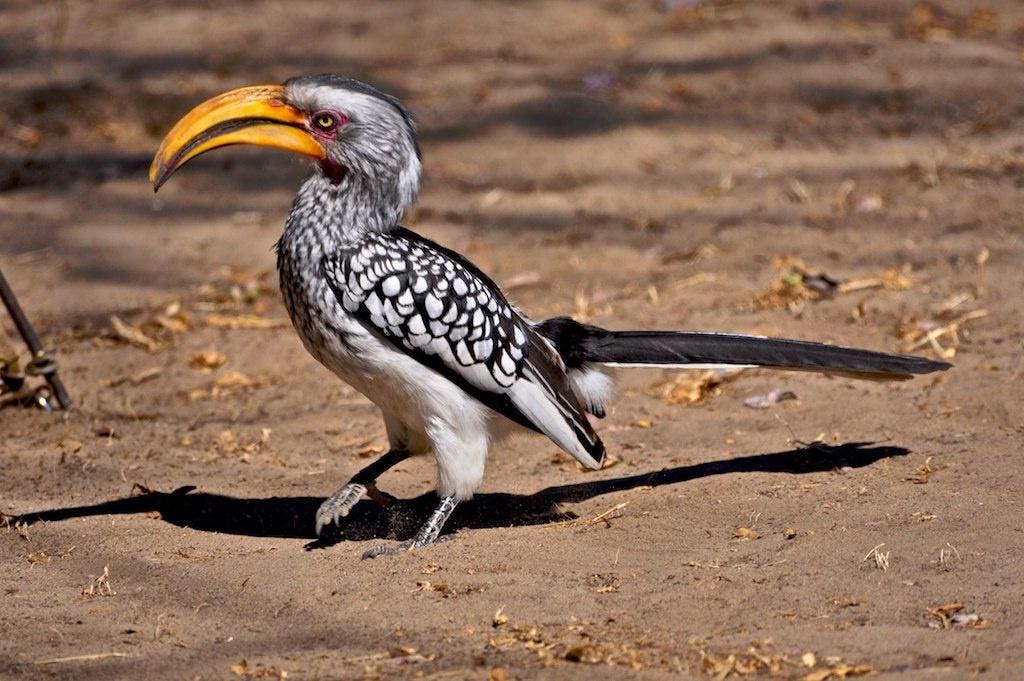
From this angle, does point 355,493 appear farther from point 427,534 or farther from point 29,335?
point 29,335

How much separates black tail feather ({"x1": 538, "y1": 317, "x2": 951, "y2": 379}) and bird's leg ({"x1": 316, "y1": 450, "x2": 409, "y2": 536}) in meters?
0.72

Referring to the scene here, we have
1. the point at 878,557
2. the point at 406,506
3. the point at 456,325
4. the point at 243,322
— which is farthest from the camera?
the point at 243,322

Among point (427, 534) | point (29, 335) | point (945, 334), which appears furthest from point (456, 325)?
point (945, 334)

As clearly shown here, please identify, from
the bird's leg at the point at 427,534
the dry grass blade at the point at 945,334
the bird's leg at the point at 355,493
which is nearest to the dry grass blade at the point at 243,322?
the bird's leg at the point at 355,493

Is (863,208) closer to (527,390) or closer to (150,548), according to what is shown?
(527,390)

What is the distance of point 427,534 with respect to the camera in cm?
423

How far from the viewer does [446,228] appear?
7.45 metres

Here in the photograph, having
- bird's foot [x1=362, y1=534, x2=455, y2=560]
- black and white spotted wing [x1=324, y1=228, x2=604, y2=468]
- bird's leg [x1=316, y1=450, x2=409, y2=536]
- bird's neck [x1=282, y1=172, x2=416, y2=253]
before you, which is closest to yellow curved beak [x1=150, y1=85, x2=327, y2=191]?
bird's neck [x1=282, y1=172, x2=416, y2=253]

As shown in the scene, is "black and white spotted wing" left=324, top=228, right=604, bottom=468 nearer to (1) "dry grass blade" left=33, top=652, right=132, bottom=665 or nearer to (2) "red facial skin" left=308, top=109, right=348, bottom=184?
(2) "red facial skin" left=308, top=109, right=348, bottom=184

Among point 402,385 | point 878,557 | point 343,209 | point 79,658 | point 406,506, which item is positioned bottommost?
point 406,506

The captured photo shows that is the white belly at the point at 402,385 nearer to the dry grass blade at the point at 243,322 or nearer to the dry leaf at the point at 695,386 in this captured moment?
the dry leaf at the point at 695,386

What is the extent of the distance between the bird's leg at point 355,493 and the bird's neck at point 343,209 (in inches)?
32.2

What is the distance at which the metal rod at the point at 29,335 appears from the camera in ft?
16.9

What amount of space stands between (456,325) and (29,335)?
81.0 inches
